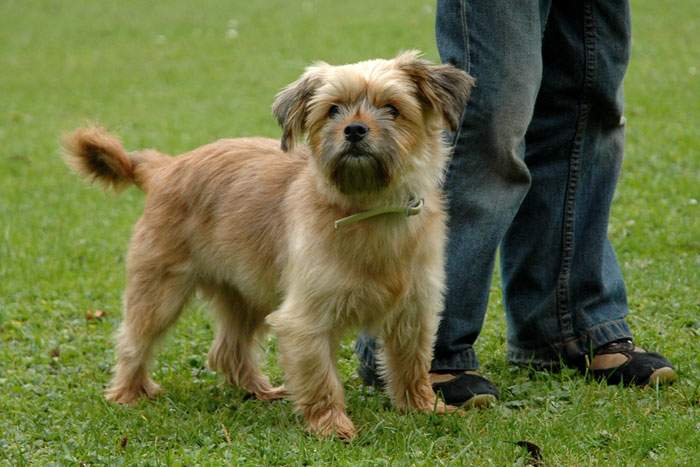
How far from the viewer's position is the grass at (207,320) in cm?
410

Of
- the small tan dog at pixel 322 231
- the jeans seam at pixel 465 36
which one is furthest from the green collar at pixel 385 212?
the jeans seam at pixel 465 36

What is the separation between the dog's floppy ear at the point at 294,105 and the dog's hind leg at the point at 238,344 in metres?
1.22

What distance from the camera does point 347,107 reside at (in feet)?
13.6

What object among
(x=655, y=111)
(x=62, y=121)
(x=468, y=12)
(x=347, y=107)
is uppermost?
(x=468, y=12)

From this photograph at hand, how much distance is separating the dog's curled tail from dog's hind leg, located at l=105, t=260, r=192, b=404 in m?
0.55

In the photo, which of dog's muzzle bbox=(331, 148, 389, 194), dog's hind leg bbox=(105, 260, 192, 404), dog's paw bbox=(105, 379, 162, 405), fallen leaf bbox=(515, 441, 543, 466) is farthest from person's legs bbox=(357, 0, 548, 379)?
dog's paw bbox=(105, 379, 162, 405)

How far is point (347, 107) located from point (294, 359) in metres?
1.05

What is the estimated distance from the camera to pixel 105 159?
5332 mm

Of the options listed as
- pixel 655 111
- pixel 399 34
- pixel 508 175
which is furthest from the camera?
pixel 399 34

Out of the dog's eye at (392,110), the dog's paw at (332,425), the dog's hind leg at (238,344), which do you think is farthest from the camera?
the dog's hind leg at (238,344)

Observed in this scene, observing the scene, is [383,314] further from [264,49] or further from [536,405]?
[264,49]

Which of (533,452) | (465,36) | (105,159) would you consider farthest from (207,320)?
(533,452)

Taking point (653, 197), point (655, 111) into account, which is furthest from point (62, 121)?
point (653, 197)

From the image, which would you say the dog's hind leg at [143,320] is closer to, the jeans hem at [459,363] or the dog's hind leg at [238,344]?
the dog's hind leg at [238,344]
